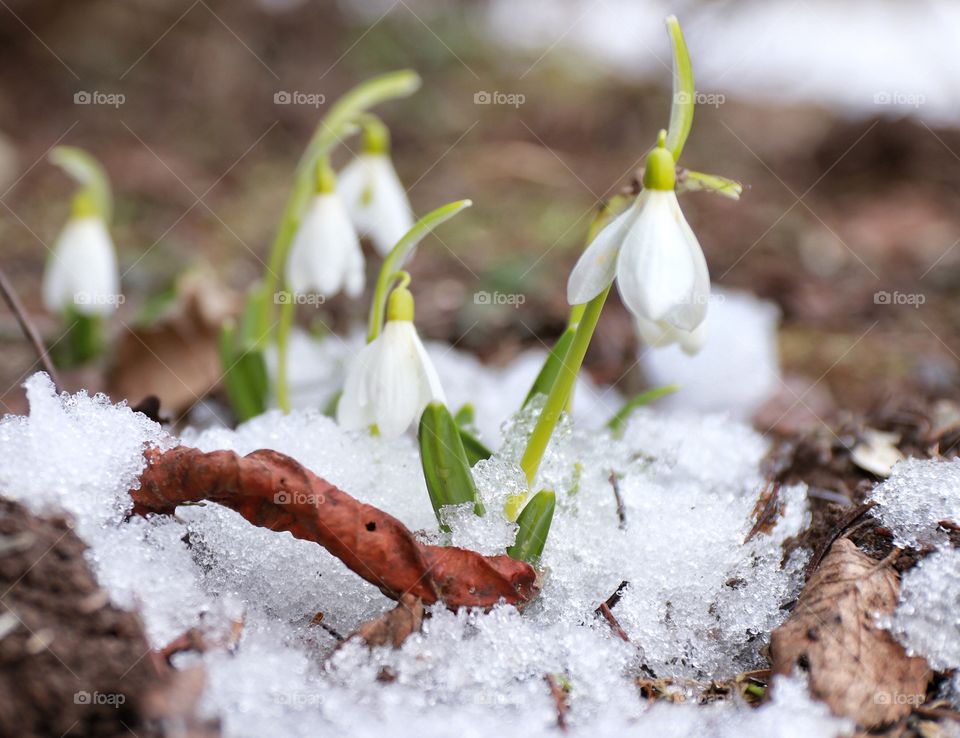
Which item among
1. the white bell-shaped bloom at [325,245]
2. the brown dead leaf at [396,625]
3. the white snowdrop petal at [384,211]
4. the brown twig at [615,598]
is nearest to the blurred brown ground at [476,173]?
the white snowdrop petal at [384,211]

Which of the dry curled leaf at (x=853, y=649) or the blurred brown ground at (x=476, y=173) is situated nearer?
the dry curled leaf at (x=853, y=649)

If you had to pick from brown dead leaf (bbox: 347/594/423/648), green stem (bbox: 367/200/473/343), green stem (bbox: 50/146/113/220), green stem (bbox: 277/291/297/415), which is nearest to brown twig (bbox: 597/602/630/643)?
brown dead leaf (bbox: 347/594/423/648)

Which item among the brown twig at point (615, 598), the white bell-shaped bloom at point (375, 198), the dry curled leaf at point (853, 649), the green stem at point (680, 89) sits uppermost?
the green stem at point (680, 89)

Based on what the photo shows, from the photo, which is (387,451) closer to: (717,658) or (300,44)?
(717,658)

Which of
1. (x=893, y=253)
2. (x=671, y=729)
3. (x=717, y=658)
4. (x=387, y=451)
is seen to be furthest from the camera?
(x=893, y=253)

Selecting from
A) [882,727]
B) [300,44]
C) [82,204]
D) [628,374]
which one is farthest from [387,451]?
[300,44]

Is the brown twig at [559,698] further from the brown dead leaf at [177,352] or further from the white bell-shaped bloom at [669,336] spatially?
the brown dead leaf at [177,352]

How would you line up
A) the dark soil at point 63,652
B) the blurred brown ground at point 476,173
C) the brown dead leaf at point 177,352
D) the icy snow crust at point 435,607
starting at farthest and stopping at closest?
the blurred brown ground at point 476,173, the brown dead leaf at point 177,352, the icy snow crust at point 435,607, the dark soil at point 63,652

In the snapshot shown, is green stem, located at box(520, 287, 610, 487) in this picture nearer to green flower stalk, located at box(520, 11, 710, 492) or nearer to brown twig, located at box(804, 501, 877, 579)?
green flower stalk, located at box(520, 11, 710, 492)

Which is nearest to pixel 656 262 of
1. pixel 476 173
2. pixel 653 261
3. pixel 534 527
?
pixel 653 261
